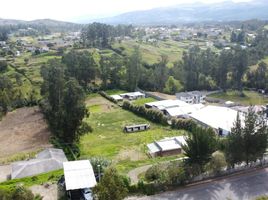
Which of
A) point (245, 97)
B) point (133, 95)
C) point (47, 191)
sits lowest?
point (245, 97)

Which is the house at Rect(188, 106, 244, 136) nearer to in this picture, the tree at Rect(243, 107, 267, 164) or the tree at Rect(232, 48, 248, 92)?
the tree at Rect(243, 107, 267, 164)

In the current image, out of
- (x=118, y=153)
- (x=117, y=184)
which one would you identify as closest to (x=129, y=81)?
(x=118, y=153)

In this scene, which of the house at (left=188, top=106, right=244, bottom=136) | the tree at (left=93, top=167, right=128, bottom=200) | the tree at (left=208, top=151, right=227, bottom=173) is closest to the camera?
the tree at (left=93, top=167, right=128, bottom=200)

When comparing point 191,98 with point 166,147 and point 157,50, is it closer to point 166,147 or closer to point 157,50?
point 166,147

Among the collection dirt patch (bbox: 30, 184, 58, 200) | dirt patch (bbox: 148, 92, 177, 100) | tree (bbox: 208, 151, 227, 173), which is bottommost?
dirt patch (bbox: 148, 92, 177, 100)

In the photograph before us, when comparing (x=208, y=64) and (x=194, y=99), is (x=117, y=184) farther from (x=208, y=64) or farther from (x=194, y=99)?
(x=208, y=64)

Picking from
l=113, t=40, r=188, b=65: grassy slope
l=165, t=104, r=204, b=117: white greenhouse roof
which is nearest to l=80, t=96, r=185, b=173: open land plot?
l=165, t=104, r=204, b=117: white greenhouse roof

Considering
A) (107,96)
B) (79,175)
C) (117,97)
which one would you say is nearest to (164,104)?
(117,97)
